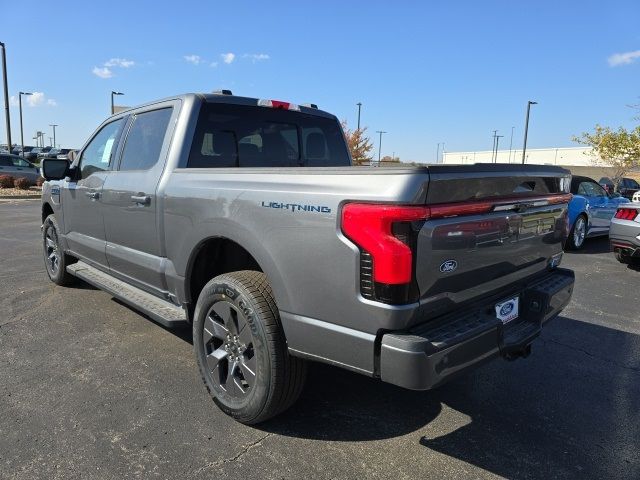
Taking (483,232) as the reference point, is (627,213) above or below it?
below

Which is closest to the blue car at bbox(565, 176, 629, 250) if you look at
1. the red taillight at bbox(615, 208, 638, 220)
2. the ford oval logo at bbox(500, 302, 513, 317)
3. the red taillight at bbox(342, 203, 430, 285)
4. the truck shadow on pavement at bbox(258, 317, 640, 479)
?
the red taillight at bbox(615, 208, 638, 220)

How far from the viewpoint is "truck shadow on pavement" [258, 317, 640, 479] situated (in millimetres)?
2654

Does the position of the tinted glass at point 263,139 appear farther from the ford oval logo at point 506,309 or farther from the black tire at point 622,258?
the black tire at point 622,258

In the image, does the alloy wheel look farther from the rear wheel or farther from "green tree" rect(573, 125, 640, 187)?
"green tree" rect(573, 125, 640, 187)

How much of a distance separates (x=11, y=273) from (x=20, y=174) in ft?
65.4

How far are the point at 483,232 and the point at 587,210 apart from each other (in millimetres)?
8550

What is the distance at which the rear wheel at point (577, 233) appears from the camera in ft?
31.1

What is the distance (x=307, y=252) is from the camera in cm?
239

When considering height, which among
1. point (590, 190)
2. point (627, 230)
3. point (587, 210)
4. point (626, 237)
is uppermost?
point (590, 190)

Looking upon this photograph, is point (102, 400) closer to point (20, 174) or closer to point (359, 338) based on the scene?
point (359, 338)

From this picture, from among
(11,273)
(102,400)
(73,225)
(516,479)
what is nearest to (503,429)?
(516,479)

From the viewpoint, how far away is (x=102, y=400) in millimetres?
3182

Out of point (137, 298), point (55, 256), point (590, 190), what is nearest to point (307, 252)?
point (137, 298)

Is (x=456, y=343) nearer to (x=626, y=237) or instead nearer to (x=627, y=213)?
(x=626, y=237)
